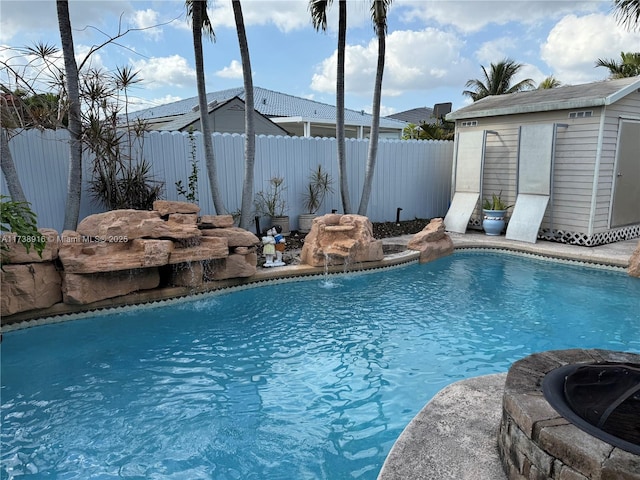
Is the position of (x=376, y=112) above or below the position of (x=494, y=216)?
above

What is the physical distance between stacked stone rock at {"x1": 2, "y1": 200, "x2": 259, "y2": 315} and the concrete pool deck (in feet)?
12.2

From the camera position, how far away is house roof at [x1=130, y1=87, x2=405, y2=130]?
58.2 ft

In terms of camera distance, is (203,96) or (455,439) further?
(203,96)

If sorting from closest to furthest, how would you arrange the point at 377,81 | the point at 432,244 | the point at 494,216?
1. the point at 432,244
2. the point at 377,81
3. the point at 494,216

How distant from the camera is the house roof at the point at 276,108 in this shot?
698 inches

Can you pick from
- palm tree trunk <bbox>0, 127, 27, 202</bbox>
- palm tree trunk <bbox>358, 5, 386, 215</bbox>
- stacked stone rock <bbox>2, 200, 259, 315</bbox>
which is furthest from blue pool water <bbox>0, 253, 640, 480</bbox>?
palm tree trunk <bbox>358, 5, 386, 215</bbox>

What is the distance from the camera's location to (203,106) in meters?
7.00

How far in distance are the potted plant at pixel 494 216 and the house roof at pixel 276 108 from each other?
346 inches

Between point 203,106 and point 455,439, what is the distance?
6281 millimetres

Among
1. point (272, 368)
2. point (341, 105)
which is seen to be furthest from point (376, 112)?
point (272, 368)

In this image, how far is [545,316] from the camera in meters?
5.17

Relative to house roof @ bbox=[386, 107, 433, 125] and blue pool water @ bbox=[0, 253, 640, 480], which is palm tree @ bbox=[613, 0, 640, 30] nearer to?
blue pool water @ bbox=[0, 253, 640, 480]

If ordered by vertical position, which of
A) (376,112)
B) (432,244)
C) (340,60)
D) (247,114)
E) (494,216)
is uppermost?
(340,60)

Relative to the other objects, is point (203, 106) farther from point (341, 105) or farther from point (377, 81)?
point (377, 81)
